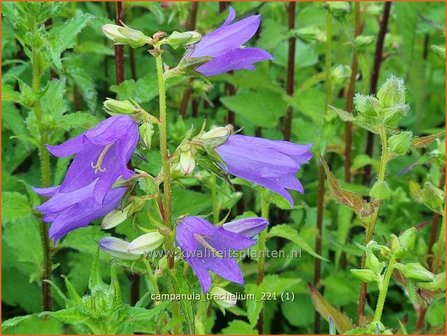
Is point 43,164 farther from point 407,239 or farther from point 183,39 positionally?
point 407,239

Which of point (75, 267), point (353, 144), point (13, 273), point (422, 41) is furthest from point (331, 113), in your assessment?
point (422, 41)

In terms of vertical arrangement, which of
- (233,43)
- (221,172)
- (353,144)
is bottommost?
(353,144)

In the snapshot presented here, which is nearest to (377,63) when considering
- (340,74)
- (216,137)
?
(340,74)

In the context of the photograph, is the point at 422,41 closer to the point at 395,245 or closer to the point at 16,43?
the point at 16,43

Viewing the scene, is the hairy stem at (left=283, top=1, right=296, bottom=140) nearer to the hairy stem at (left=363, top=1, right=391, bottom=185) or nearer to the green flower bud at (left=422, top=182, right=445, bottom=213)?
the hairy stem at (left=363, top=1, right=391, bottom=185)

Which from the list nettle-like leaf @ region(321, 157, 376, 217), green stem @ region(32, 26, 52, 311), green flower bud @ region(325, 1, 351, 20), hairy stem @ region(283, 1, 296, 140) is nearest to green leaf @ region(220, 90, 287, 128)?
hairy stem @ region(283, 1, 296, 140)

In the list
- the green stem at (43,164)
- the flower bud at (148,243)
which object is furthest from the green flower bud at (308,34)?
the flower bud at (148,243)

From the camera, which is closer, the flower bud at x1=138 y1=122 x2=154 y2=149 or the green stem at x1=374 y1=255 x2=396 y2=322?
the flower bud at x1=138 y1=122 x2=154 y2=149
